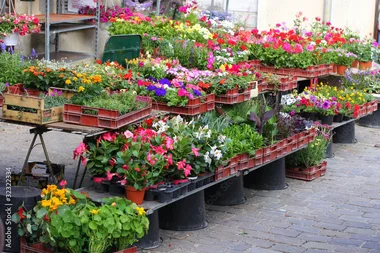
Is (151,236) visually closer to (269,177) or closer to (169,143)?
(169,143)

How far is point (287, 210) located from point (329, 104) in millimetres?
2536

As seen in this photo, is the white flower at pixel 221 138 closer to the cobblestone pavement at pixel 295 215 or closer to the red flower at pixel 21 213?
the cobblestone pavement at pixel 295 215

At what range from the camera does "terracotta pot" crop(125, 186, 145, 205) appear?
6.40m

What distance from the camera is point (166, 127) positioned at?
7039mm

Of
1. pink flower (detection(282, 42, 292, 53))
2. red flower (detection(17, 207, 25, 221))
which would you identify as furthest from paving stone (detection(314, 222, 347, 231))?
pink flower (detection(282, 42, 292, 53))

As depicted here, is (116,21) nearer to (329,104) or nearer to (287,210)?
(329,104)

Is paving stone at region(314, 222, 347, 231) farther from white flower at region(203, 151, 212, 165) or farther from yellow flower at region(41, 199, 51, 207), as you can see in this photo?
yellow flower at region(41, 199, 51, 207)

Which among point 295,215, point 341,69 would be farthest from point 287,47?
point 295,215

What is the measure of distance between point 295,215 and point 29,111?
2943mm

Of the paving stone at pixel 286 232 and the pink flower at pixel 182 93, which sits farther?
the pink flower at pixel 182 93

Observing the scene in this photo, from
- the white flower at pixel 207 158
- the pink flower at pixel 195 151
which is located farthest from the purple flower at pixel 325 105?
the pink flower at pixel 195 151

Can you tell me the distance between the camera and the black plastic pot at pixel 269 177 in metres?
8.95

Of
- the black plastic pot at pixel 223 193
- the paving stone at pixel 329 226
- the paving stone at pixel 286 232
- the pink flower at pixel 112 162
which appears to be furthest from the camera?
the black plastic pot at pixel 223 193

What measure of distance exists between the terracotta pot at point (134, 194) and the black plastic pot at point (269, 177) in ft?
9.14
